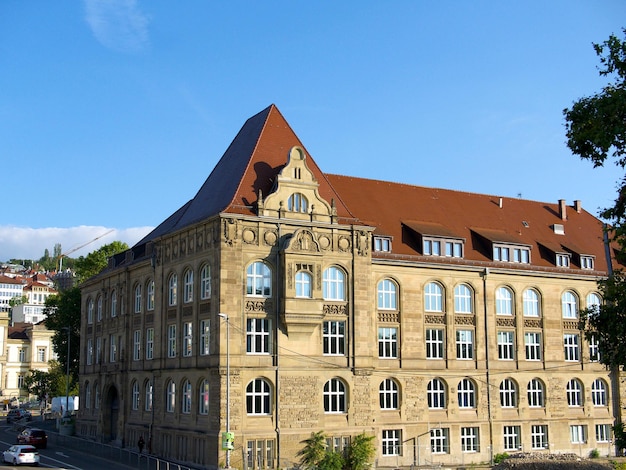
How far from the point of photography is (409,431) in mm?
53000

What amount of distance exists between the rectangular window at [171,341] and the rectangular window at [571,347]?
94.0 ft

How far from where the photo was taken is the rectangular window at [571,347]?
198 feet

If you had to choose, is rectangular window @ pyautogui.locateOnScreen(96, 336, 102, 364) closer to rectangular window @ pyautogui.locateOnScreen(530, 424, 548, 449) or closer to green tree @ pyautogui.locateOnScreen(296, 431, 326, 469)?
green tree @ pyautogui.locateOnScreen(296, 431, 326, 469)

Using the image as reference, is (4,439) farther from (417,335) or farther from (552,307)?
(552,307)

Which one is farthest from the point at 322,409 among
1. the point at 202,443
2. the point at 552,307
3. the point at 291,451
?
the point at 552,307

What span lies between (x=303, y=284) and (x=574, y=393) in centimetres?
2483

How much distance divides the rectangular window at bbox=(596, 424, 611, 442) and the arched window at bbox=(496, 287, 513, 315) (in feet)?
38.0

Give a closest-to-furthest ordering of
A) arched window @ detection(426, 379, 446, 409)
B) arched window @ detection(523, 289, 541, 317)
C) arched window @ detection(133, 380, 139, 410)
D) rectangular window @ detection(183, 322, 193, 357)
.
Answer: rectangular window @ detection(183, 322, 193, 357)
arched window @ detection(426, 379, 446, 409)
arched window @ detection(133, 380, 139, 410)
arched window @ detection(523, 289, 541, 317)

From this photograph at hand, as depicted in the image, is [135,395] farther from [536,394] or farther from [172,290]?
[536,394]

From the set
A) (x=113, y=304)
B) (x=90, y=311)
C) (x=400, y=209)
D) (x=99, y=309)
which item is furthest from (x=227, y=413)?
(x=90, y=311)

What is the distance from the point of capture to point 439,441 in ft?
177

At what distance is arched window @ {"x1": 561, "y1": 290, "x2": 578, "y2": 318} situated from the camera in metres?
60.9

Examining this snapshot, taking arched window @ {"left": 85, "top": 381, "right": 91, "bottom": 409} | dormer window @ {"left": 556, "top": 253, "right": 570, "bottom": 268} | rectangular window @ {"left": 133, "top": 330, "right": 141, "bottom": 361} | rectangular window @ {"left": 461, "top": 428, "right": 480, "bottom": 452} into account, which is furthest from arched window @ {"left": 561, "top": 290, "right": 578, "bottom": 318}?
arched window @ {"left": 85, "top": 381, "right": 91, "bottom": 409}

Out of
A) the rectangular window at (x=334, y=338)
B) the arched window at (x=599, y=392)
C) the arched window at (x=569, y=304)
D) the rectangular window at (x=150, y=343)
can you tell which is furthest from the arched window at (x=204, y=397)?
the arched window at (x=599, y=392)
